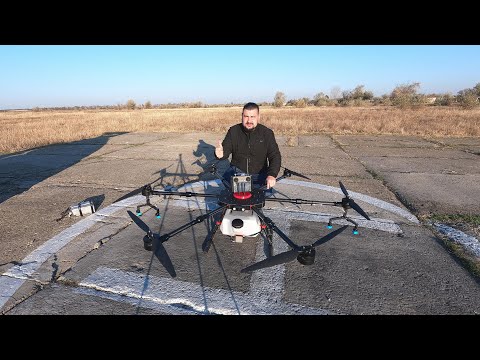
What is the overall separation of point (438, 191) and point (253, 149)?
4.51 meters

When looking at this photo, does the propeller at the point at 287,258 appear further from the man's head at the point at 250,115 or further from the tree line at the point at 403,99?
the tree line at the point at 403,99

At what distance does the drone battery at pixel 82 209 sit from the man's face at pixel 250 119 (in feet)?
9.93

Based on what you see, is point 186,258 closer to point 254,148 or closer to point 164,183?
point 254,148

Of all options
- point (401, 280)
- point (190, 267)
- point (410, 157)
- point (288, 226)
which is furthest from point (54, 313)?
point (410, 157)

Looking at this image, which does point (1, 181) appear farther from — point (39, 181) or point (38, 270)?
point (38, 270)

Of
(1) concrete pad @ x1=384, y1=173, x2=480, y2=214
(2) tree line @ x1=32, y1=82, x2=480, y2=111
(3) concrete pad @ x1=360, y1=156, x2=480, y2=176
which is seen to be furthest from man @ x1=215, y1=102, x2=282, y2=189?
(2) tree line @ x1=32, y1=82, x2=480, y2=111

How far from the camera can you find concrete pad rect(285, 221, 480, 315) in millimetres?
2510

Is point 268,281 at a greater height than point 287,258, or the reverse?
point 287,258

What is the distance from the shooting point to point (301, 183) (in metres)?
6.56

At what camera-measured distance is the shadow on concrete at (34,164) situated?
641 cm

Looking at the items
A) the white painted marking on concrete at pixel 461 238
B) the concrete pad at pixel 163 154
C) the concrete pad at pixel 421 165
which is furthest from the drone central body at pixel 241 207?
the concrete pad at pixel 163 154

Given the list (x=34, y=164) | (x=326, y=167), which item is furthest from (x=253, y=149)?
(x=34, y=164)

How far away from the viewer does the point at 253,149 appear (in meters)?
4.44
